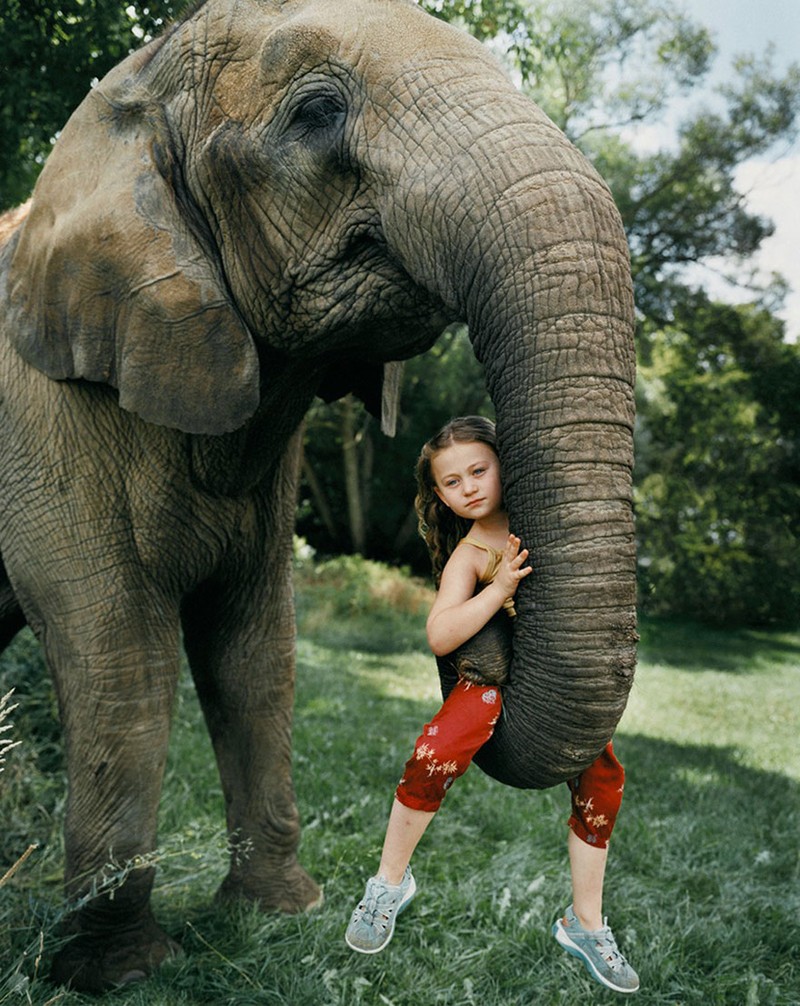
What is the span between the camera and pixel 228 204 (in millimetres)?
3039

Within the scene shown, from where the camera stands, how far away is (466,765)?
2.74 m

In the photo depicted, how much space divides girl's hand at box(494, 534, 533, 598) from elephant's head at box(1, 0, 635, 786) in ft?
0.09

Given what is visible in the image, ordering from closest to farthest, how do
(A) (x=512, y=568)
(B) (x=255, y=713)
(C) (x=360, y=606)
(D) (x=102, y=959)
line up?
(A) (x=512, y=568), (D) (x=102, y=959), (B) (x=255, y=713), (C) (x=360, y=606)

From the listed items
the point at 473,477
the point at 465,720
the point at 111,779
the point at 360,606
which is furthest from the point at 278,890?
the point at 360,606

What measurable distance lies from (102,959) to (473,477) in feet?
7.43

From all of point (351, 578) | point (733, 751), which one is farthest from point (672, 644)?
point (733, 751)

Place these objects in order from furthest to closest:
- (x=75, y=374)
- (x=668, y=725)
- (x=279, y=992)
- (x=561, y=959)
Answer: (x=668, y=725)
(x=561, y=959)
(x=279, y=992)
(x=75, y=374)

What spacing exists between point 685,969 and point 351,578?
1316 centimetres

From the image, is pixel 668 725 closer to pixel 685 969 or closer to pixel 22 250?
pixel 685 969

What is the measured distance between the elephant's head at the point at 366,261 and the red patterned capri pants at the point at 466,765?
101mm

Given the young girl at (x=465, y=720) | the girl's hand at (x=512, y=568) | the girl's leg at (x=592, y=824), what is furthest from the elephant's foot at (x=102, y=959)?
the girl's hand at (x=512, y=568)

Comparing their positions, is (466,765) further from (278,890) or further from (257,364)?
(278,890)

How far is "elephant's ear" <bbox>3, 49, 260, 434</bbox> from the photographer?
121 inches

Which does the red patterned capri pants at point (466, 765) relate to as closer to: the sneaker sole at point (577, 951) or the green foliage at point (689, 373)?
the sneaker sole at point (577, 951)
